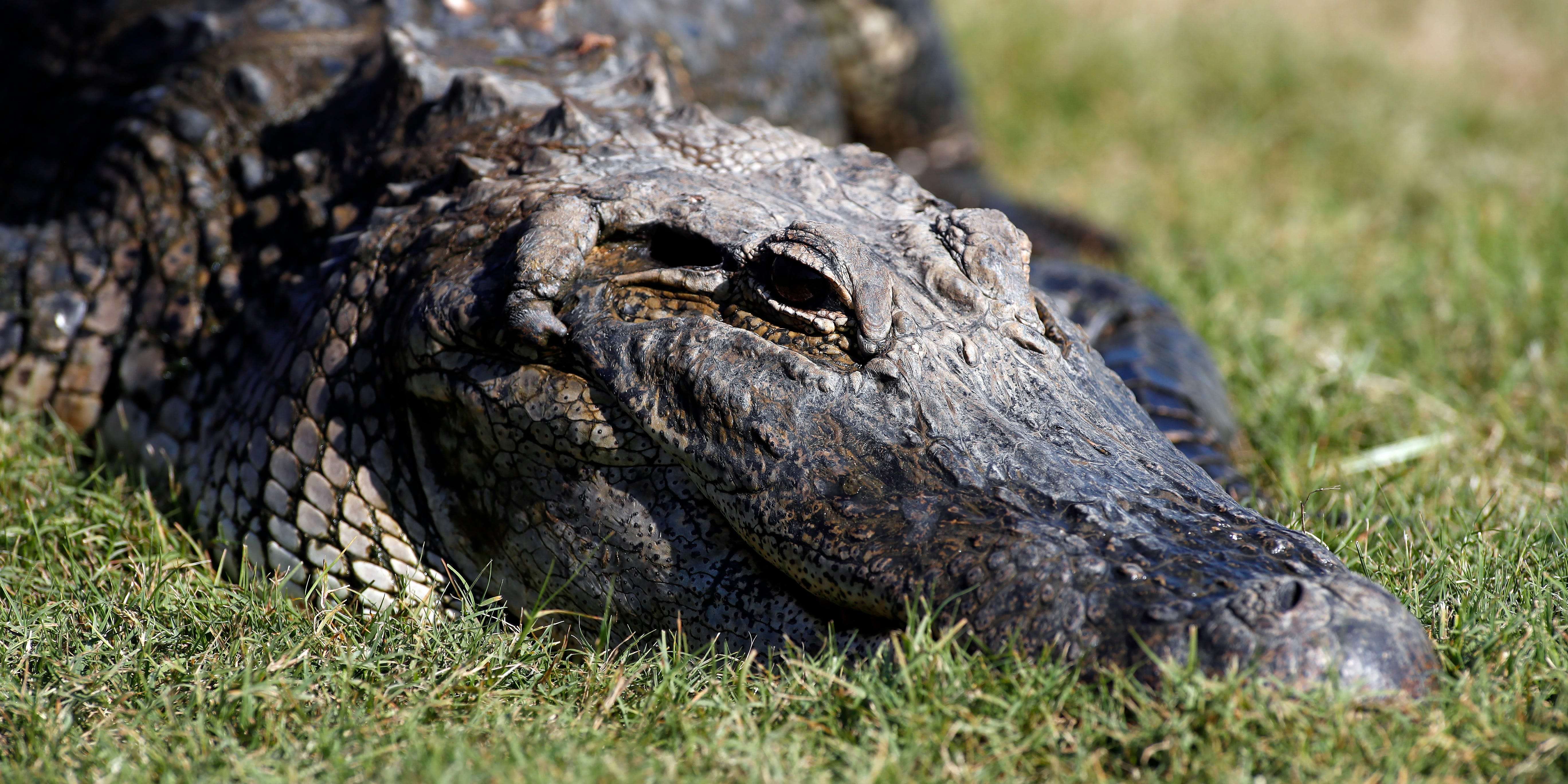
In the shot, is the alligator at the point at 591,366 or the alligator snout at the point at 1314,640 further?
the alligator at the point at 591,366

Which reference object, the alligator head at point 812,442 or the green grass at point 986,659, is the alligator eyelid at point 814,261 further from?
the green grass at point 986,659

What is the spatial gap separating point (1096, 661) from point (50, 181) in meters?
3.30

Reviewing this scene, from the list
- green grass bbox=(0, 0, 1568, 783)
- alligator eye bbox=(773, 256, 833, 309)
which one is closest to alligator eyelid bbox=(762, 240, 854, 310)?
alligator eye bbox=(773, 256, 833, 309)

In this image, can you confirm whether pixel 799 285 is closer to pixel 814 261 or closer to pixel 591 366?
pixel 814 261

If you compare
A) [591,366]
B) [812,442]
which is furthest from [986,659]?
[591,366]

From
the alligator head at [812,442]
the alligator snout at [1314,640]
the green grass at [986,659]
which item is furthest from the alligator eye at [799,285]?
Result: the alligator snout at [1314,640]

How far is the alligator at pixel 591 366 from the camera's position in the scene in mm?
1891

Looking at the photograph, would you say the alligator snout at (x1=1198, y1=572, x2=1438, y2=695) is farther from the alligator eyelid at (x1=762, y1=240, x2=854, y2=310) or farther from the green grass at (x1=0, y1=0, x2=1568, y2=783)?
the alligator eyelid at (x1=762, y1=240, x2=854, y2=310)

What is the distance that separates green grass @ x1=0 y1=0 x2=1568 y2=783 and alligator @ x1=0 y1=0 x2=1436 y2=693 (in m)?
0.09

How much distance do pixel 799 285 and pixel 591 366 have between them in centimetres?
41

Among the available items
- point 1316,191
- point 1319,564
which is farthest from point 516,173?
point 1316,191

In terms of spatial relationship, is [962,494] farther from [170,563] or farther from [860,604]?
[170,563]

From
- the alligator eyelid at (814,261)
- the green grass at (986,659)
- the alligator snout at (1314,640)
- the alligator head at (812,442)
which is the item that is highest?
the alligator eyelid at (814,261)

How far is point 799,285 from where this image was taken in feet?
7.30
